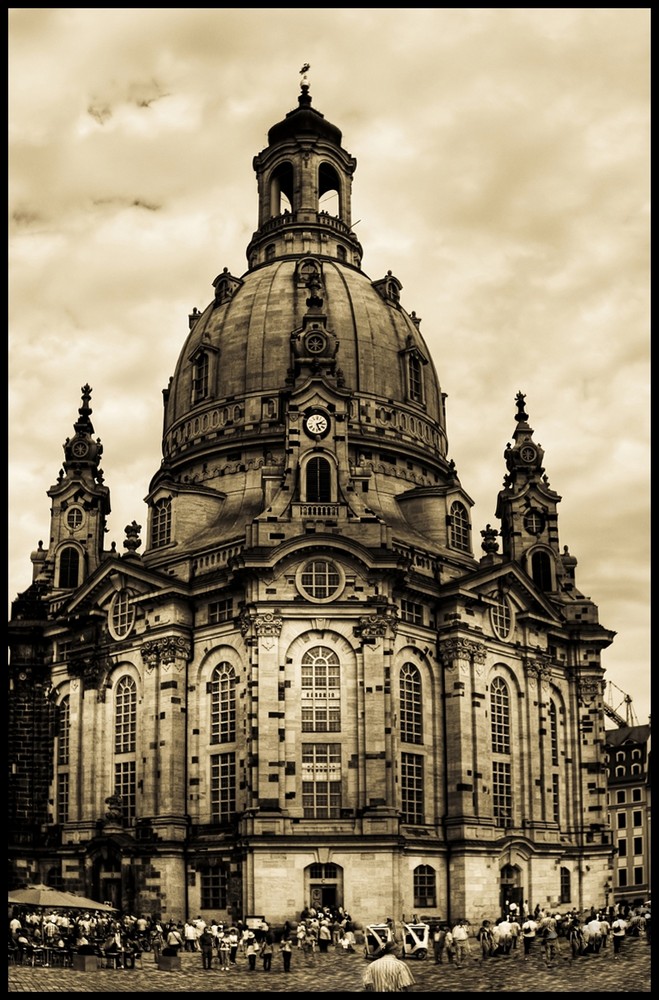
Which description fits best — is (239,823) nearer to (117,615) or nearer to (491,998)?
(117,615)

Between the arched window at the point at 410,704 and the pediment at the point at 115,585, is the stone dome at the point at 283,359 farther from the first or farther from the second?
the arched window at the point at 410,704

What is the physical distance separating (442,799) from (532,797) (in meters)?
8.54

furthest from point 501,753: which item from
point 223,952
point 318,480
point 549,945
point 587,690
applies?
point 223,952

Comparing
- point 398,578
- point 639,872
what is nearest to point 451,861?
point 398,578

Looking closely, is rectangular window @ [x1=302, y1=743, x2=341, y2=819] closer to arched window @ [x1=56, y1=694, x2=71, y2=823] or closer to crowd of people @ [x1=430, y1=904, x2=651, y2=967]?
crowd of people @ [x1=430, y1=904, x2=651, y2=967]

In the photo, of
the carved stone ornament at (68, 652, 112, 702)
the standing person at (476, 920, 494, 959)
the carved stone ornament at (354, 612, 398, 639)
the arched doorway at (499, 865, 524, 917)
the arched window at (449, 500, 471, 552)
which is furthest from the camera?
the arched window at (449, 500, 471, 552)

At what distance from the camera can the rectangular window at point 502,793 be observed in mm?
73812

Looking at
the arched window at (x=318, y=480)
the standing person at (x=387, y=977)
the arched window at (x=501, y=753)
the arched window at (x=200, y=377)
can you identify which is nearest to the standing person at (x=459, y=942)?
the arched window at (x=501, y=753)

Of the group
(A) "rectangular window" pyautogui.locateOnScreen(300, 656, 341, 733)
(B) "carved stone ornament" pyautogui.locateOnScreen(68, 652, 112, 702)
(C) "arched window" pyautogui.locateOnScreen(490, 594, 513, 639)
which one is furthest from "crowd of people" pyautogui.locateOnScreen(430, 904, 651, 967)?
(B) "carved stone ornament" pyautogui.locateOnScreen(68, 652, 112, 702)

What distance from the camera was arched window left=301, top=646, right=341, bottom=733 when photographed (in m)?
67.4

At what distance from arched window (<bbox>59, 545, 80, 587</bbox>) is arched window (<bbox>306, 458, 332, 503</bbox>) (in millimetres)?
24055

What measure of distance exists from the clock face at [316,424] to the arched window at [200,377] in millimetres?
16386

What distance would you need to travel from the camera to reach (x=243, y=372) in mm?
86000

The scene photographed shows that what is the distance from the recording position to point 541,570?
88875 mm
